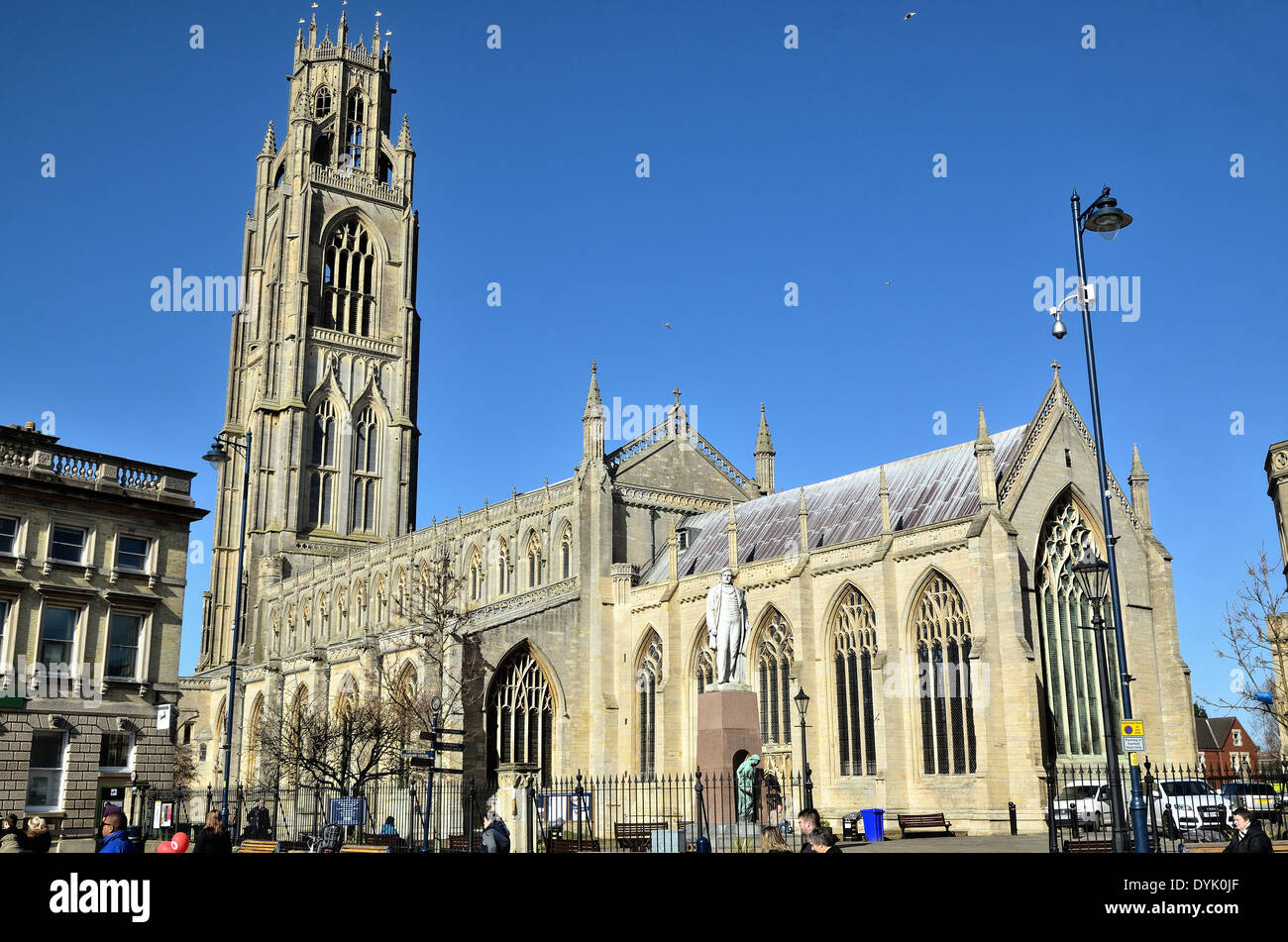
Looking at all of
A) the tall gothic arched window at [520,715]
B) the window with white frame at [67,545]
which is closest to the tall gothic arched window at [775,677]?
the tall gothic arched window at [520,715]

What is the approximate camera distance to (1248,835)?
11.1 m

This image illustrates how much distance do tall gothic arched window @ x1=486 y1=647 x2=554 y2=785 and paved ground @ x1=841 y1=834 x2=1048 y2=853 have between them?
17991mm

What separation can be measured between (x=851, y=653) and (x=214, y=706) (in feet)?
143

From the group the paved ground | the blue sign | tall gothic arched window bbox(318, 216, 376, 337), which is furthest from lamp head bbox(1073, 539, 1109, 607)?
tall gothic arched window bbox(318, 216, 376, 337)

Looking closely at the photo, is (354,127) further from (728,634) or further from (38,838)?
(38,838)

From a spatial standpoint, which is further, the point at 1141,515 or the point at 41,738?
the point at 1141,515

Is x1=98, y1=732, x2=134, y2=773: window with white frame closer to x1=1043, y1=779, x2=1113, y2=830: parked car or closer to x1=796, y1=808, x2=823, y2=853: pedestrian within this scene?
x1=1043, y1=779, x2=1113, y2=830: parked car

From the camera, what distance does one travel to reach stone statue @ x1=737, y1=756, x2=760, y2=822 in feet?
80.0

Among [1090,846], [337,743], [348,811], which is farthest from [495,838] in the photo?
[337,743]

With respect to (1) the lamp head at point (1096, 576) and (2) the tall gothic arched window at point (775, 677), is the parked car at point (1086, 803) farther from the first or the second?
(2) the tall gothic arched window at point (775, 677)

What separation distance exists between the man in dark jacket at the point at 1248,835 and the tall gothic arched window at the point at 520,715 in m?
35.8

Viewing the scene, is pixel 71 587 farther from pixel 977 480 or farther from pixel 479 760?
pixel 977 480

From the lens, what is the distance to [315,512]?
7725 cm
